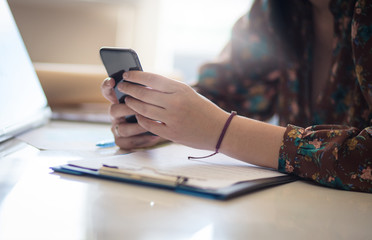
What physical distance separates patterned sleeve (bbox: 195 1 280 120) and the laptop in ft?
1.60

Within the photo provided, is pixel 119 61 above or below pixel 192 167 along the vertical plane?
above

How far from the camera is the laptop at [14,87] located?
789 mm

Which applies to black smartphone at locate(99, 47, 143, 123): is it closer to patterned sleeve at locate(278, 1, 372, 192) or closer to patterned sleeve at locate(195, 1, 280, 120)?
patterned sleeve at locate(278, 1, 372, 192)

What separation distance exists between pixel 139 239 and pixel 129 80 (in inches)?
13.6

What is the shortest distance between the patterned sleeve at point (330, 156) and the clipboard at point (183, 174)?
3 centimetres

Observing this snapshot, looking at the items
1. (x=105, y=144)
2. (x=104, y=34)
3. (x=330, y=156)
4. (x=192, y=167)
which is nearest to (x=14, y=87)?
(x=105, y=144)

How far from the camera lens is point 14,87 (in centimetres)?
85

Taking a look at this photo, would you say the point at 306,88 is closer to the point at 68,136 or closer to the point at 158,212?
the point at 68,136

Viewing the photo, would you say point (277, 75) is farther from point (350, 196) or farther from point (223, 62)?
point (350, 196)

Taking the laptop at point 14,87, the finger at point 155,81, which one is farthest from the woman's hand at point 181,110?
the laptop at point 14,87

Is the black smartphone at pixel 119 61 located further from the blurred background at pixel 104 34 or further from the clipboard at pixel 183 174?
the blurred background at pixel 104 34

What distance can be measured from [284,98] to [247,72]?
177mm

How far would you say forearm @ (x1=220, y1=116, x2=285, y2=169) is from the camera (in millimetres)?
586

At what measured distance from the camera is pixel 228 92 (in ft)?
4.00
